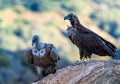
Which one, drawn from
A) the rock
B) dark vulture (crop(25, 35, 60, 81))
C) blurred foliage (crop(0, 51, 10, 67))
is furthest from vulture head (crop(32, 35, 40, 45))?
blurred foliage (crop(0, 51, 10, 67))

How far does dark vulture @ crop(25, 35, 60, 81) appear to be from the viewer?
15516mm

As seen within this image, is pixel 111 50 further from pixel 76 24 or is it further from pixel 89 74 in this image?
pixel 89 74

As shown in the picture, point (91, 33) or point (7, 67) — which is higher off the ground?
point (91, 33)

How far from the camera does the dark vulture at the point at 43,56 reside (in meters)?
15.5

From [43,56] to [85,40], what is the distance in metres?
2.46

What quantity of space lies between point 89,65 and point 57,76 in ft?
3.52

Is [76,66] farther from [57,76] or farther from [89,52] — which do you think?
[89,52]

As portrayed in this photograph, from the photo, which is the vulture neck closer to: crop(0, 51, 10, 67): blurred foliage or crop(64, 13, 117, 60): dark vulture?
crop(64, 13, 117, 60): dark vulture

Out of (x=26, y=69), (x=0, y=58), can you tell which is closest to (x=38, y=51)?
(x=26, y=69)

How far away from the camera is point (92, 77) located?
46.6 feet

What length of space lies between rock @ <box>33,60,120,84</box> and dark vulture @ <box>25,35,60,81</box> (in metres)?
0.26

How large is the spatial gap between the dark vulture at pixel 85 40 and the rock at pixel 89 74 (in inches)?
53.9

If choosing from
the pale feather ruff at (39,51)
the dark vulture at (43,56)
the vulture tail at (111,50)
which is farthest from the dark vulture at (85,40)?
the pale feather ruff at (39,51)

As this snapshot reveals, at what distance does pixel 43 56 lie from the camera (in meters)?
15.6
